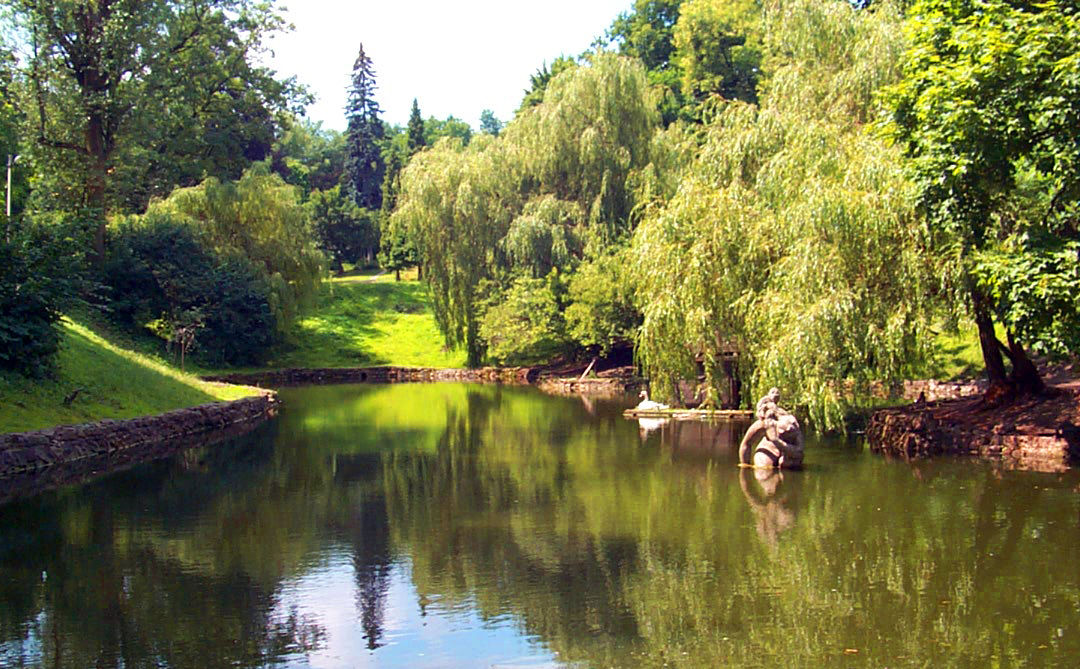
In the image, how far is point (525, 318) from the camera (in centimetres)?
3806

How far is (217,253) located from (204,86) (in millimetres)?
6434

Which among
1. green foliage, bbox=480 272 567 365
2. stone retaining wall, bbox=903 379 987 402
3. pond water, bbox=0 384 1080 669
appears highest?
green foliage, bbox=480 272 567 365

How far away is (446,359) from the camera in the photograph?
45.3 m

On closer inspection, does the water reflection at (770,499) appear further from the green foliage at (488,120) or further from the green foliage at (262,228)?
the green foliage at (488,120)

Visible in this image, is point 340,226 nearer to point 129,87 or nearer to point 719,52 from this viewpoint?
point 719,52

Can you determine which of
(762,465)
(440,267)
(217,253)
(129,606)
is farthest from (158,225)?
(129,606)

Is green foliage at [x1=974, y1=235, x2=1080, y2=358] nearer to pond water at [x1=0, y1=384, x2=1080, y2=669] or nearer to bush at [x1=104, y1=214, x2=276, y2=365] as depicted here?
pond water at [x1=0, y1=384, x2=1080, y2=669]

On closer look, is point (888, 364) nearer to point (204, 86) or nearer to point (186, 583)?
point (186, 583)

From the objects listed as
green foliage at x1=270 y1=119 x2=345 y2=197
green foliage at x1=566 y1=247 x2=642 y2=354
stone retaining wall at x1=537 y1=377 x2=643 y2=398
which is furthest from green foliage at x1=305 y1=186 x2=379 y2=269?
green foliage at x1=566 y1=247 x2=642 y2=354

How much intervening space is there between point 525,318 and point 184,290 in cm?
1290

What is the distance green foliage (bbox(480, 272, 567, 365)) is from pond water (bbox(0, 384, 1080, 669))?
19274 mm

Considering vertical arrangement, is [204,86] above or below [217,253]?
above

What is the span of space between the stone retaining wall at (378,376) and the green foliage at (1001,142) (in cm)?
2563

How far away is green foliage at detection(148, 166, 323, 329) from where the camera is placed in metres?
40.0
